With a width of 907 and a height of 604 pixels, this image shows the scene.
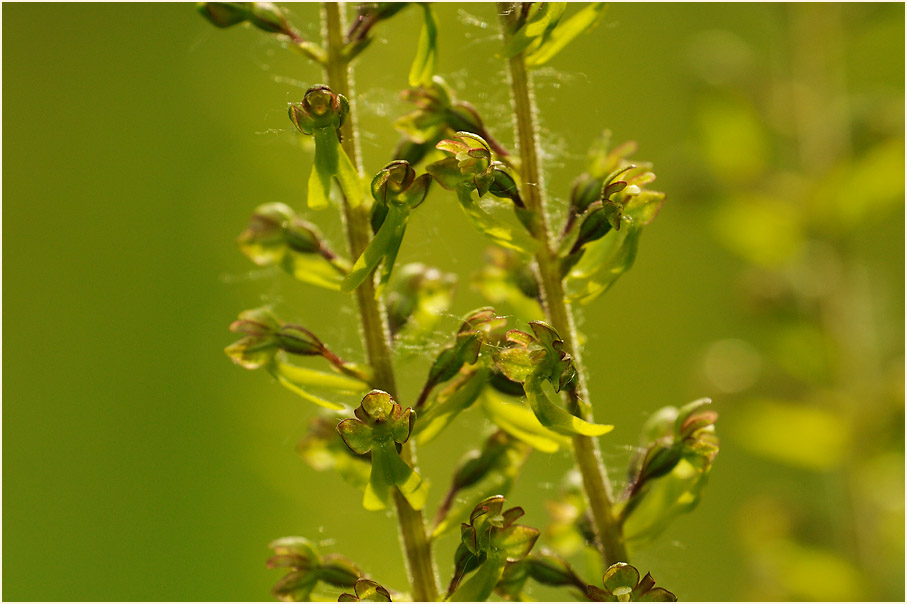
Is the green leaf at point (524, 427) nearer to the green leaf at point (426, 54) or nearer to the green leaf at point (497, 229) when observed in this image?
the green leaf at point (497, 229)

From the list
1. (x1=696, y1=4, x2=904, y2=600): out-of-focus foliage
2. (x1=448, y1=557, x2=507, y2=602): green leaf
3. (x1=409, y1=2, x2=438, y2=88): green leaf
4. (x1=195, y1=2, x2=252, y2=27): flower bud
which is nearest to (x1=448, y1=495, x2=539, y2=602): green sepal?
(x1=448, y1=557, x2=507, y2=602): green leaf

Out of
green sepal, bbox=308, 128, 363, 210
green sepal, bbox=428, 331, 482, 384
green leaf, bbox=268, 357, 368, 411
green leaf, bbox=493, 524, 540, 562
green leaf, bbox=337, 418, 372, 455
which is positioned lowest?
green leaf, bbox=493, 524, 540, 562

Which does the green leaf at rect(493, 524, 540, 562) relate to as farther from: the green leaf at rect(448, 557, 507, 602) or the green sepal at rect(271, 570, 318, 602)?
the green sepal at rect(271, 570, 318, 602)

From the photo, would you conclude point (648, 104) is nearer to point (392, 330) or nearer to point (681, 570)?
point (681, 570)

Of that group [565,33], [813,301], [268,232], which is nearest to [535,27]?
[565,33]

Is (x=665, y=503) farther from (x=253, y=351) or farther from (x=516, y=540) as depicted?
(x=253, y=351)
